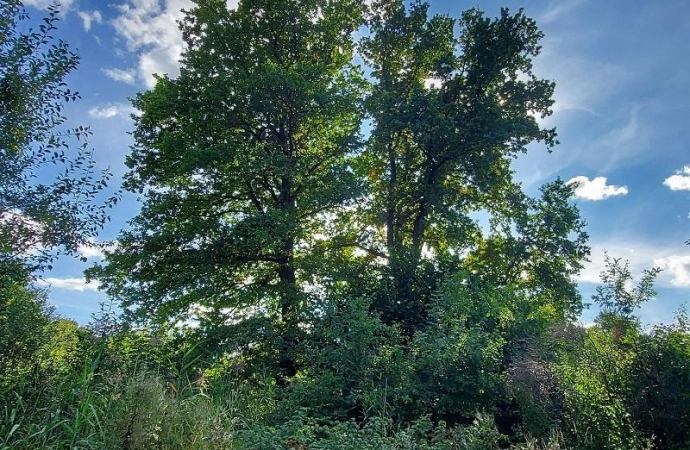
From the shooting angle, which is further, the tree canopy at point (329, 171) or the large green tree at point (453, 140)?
the large green tree at point (453, 140)

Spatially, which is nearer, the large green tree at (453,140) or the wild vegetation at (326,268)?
the wild vegetation at (326,268)

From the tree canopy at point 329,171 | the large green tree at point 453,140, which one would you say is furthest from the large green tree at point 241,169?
the large green tree at point 453,140

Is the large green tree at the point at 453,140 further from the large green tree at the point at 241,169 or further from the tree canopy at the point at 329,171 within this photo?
the large green tree at the point at 241,169

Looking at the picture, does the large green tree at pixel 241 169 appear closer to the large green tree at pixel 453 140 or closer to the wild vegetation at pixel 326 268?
the wild vegetation at pixel 326 268

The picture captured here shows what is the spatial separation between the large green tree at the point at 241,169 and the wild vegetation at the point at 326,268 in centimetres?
7

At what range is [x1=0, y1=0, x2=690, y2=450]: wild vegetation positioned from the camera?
5.09m

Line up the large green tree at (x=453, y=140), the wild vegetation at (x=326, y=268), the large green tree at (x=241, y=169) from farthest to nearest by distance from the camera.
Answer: the large green tree at (x=453, y=140), the large green tree at (x=241, y=169), the wild vegetation at (x=326, y=268)

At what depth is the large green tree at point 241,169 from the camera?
12.5 metres

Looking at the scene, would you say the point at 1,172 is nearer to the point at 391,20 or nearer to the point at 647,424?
the point at 647,424

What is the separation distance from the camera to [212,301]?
1341 centimetres

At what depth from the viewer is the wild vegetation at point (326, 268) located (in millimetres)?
5094

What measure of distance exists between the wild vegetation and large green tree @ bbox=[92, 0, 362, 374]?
7 centimetres

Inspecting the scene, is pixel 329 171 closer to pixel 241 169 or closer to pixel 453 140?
pixel 241 169

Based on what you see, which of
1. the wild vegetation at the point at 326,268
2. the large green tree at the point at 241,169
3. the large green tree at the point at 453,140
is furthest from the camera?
the large green tree at the point at 453,140
